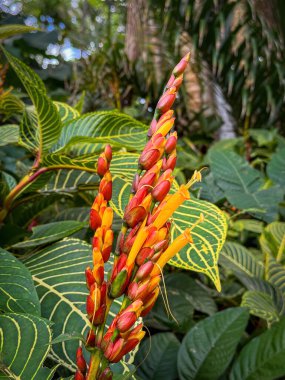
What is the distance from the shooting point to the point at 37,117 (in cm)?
91

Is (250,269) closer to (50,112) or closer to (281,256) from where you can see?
(281,256)

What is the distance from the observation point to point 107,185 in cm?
48

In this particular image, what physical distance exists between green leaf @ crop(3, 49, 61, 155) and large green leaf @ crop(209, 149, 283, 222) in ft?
2.19

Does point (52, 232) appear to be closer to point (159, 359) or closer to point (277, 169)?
point (159, 359)

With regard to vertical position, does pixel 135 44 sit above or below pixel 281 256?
above

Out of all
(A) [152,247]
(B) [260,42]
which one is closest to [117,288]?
(A) [152,247]

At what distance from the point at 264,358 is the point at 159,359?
230 mm

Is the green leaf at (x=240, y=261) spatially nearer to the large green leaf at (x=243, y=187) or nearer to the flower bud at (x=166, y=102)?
the large green leaf at (x=243, y=187)

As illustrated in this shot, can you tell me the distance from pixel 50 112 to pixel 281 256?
0.76 m

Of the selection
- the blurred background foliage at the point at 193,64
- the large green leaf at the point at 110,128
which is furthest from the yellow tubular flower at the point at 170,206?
the blurred background foliage at the point at 193,64

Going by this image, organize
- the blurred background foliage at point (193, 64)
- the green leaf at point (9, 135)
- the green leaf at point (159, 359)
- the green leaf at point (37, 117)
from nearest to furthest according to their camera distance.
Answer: the green leaf at point (37, 117) < the green leaf at point (159, 359) < the green leaf at point (9, 135) < the blurred background foliage at point (193, 64)

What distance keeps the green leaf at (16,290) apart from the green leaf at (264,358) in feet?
1.60

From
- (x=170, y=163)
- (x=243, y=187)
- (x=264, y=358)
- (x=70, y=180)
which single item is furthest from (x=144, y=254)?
(x=243, y=187)

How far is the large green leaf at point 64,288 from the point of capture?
25.2 inches
